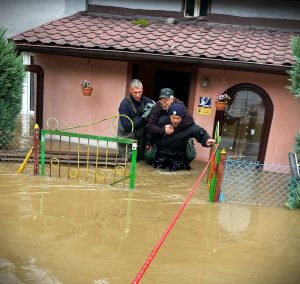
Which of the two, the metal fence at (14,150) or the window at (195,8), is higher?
the window at (195,8)

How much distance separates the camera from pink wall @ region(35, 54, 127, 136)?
27.5 ft

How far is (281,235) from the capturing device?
4.54 meters

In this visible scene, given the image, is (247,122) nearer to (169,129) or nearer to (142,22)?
(169,129)

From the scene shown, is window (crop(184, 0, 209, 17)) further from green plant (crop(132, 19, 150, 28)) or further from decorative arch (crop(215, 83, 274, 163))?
decorative arch (crop(215, 83, 274, 163))

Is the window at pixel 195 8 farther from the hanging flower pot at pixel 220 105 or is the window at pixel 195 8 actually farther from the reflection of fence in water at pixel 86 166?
the reflection of fence in water at pixel 86 166

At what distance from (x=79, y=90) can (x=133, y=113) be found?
2.13 m

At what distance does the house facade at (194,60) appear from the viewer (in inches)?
298

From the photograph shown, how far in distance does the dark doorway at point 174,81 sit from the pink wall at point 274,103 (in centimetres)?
362

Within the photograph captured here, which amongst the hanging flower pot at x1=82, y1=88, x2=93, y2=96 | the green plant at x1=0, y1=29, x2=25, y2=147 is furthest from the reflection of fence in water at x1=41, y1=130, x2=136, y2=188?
the hanging flower pot at x1=82, y1=88, x2=93, y2=96

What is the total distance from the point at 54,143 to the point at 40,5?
15.8 ft

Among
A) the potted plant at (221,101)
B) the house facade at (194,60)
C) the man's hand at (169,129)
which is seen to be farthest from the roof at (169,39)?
the man's hand at (169,129)

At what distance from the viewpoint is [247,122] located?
8.18 m

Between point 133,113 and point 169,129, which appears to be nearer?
point 169,129

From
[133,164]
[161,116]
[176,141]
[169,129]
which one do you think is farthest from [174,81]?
[133,164]
